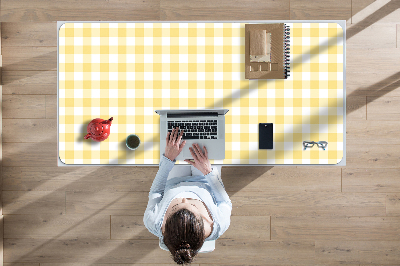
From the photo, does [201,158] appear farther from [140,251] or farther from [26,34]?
[26,34]

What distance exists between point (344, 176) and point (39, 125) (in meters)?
2.32

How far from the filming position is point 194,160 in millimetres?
1282

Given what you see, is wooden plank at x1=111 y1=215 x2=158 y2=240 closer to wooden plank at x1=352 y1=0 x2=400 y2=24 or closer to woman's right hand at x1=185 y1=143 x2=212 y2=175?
woman's right hand at x1=185 y1=143 x2=212 y2=175

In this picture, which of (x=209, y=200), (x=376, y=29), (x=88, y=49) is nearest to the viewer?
(x=209, y=200)

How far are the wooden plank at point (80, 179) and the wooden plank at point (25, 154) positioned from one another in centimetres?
4

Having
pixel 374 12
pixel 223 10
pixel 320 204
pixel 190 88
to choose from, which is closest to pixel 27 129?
pixel 190 88

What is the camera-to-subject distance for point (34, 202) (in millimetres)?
1833

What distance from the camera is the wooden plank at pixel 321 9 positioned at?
1816 mm

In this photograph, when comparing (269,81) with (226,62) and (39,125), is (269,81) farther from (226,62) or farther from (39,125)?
(39,125)

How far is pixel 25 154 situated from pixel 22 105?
0.37 m

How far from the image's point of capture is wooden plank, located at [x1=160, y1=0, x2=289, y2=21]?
1821 millimetres

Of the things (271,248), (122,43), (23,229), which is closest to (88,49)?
(122,43)

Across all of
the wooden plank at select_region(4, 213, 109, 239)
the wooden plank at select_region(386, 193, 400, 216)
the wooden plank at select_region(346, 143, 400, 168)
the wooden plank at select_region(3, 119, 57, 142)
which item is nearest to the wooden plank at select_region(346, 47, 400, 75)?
the wooden plank at select_region(346, 143, 400, 168)

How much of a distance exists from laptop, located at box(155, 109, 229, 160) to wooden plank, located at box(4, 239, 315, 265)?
36.9 inches
